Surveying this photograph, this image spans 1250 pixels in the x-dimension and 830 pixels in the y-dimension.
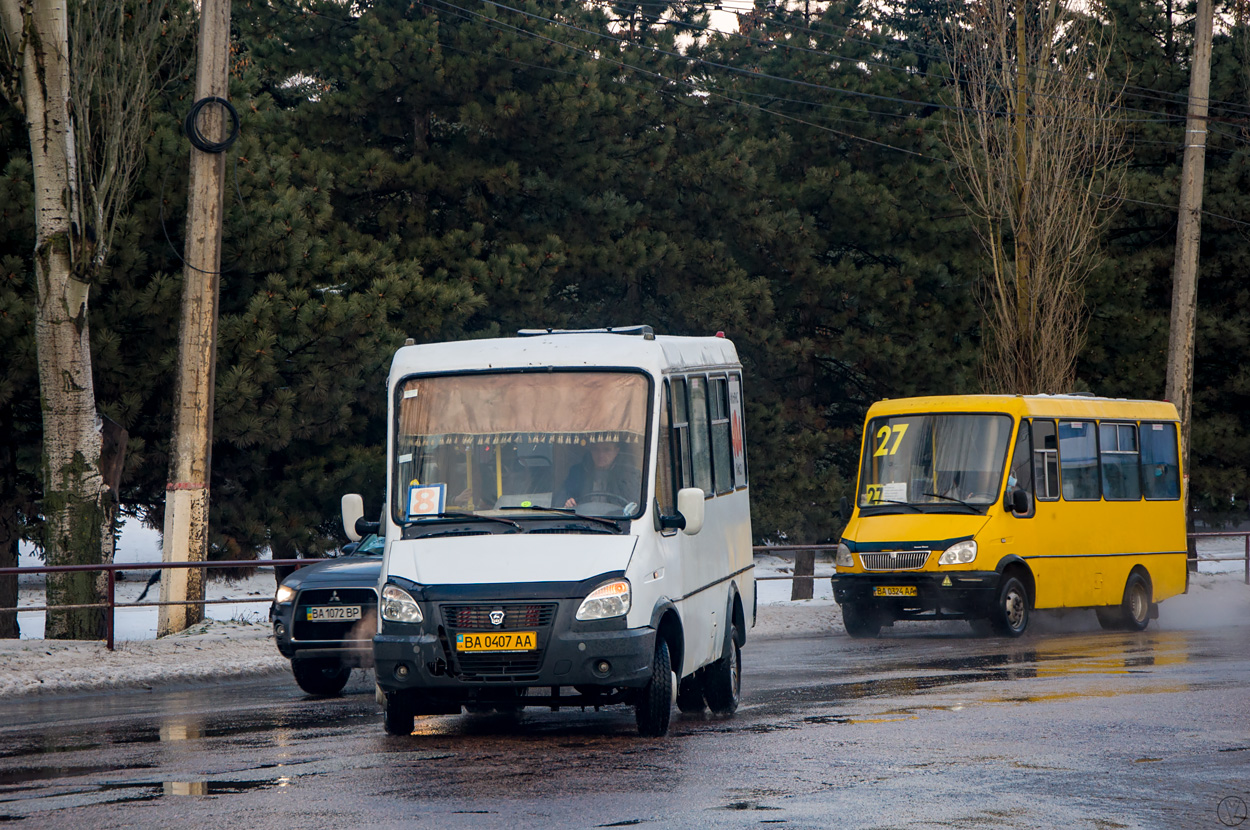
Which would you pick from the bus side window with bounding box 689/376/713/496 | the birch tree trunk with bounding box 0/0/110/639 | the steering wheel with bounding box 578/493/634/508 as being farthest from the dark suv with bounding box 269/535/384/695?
the birch tree trunk with bounding box 0/0/110/639

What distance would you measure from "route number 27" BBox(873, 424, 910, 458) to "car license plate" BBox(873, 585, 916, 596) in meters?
1.83

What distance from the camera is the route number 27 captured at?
810 inches

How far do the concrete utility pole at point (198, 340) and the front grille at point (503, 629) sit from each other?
840 centimetres

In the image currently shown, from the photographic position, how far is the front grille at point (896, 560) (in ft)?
64.4

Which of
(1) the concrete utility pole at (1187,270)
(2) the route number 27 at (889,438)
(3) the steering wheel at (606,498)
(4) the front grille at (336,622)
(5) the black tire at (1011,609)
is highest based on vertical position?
(1) the concrete utility pole at (1187,270)

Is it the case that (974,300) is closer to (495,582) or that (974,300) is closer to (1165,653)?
(1165,653)

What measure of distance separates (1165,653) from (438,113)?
16.6 metres

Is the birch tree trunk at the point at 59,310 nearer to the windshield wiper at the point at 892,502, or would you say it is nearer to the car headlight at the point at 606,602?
the windshield wiper at the point at 892,502

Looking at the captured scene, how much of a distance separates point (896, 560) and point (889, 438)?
1765 millimetres

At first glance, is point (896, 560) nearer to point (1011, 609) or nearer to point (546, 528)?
point (1011, 609)

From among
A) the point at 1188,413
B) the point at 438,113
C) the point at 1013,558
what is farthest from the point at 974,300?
the point at 1013,558

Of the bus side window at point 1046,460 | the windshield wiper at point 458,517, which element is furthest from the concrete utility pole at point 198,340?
the bus side window at point 1046,460

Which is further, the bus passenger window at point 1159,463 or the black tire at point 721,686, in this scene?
the bus passenger window at point 1159,463

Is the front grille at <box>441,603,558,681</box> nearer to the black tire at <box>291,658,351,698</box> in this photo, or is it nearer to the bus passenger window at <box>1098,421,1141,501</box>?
the black tire at <box>291,658,351,698</box>
